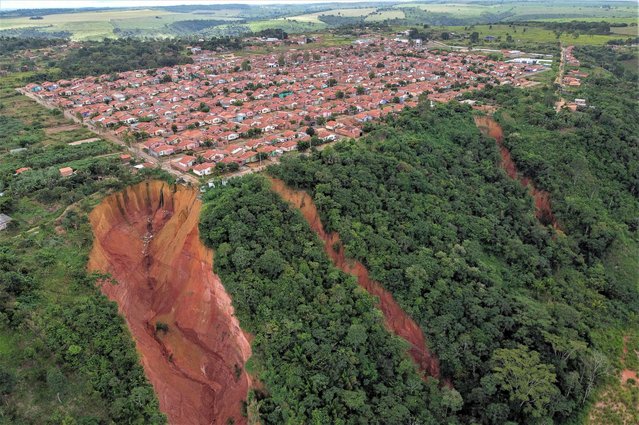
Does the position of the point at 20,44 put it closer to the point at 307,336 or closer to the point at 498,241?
the point at 307,336

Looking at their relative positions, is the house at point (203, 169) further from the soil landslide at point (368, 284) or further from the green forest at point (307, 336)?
the green forest at point (307, 336)

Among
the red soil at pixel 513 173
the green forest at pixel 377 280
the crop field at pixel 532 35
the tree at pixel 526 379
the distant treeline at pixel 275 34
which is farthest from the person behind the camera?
the distant treeline at pixel 275 34

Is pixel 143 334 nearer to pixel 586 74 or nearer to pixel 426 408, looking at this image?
pixel 426 408

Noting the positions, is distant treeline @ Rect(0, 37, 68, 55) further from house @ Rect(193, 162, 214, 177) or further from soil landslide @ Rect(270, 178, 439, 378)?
soil landslide @ Rect(270, 178, 439, 378)

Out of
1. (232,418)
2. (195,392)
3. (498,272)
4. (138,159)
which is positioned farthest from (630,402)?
(138,159)

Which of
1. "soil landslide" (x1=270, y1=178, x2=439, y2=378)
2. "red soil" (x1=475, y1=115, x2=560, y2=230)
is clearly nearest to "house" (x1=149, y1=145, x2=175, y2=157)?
"soil landslide" (x1=270, y1=178, x2=439, y2=378)

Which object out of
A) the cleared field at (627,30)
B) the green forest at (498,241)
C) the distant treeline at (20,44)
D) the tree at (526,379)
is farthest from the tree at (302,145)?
the cleared field at (627,30)
